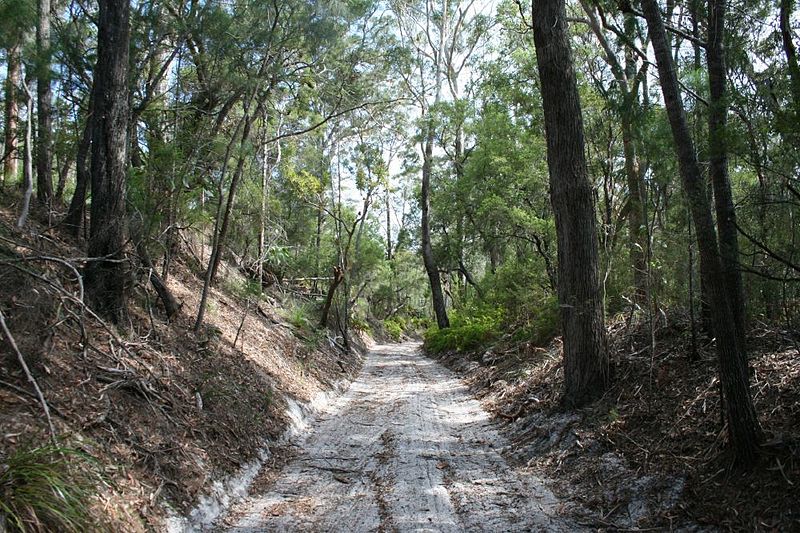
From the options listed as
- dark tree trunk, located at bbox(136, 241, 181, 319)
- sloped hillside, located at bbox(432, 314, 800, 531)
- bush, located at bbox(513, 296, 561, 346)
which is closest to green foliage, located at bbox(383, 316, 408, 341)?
bush, located at bbox(513, 296, 561, 346)

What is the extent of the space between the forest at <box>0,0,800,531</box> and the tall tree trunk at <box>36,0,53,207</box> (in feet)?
0.12

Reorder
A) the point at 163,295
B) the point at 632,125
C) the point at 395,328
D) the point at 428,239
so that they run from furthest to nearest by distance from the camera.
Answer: the point at 395,328 → the point at 428,239 → the point at 163,295 → the point at 632,125

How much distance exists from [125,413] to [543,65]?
6.63m

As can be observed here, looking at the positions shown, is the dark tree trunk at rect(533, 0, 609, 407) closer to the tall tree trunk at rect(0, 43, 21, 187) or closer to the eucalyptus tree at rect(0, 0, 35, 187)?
the eucalyptus tree at rect(0, 0, 35, 187)

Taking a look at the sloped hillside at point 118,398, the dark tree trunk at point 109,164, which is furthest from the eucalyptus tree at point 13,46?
the dark tree trunk at point 109,164

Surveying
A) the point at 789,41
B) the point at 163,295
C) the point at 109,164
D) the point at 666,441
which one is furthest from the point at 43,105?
the point at 789,41

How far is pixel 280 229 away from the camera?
13336 millimetres

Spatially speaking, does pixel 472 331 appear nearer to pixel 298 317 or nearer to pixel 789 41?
pixel 298 317

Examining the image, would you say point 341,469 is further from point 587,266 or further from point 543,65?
point 543,65

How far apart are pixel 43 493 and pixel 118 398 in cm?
208

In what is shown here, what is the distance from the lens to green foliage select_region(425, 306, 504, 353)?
15562 mm

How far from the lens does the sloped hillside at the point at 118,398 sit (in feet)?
11.5

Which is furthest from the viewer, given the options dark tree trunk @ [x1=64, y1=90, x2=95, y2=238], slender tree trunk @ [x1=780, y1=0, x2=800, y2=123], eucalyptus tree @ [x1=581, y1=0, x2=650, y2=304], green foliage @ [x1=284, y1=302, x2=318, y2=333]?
green foliage @ [x1=284, y1=302, x2=318, y2=333]

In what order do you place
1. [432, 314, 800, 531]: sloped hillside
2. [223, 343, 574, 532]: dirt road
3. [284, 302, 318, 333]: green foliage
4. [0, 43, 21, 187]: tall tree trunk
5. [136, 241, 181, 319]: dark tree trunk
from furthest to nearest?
[284, 302, 318, 333]: green foliage → [136, 241, 181, 319]: dark tree trunk → [0, 43, 21, 187]: tall tree trunk → [223, 343, 574, 532]: dirt road → [432, 314, 800, 531]: sloped hillside
